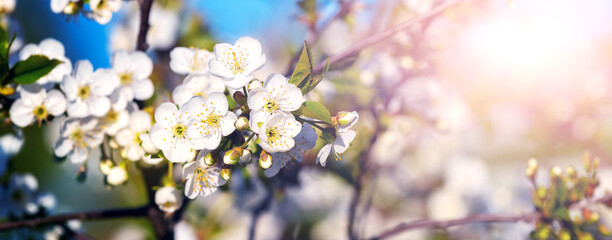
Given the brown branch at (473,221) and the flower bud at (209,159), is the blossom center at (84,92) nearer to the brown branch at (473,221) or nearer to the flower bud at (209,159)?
the flower bud at (209,159)

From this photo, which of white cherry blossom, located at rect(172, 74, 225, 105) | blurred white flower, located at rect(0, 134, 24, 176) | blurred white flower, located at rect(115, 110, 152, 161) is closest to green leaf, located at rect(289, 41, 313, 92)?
white cherry blossom, located at rect(172, 74, 225, 105)

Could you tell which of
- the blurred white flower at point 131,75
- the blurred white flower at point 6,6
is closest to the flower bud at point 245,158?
the blurred white flower at point 131,75

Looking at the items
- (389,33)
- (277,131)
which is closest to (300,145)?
(277,131)

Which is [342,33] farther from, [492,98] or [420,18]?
[492,98]

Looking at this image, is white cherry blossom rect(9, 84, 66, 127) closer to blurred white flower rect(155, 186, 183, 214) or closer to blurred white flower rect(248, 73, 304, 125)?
blurred white flower rect(155, 186, 183, 214)

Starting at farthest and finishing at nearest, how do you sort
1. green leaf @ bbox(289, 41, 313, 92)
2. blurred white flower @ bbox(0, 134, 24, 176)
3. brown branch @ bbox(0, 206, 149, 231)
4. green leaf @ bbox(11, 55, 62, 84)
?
blurred white flower @ bbox(0, 134, 24, 176) < brown branch @ bbox(0, 206, 149, 231) < green leaf @ bbox(11, 55, 62, 84) < green leaf @ bbox(289, 41, 313, 92)

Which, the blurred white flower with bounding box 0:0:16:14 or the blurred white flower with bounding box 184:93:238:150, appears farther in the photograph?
the blurred white flower with bounding box 0:0:16:14
